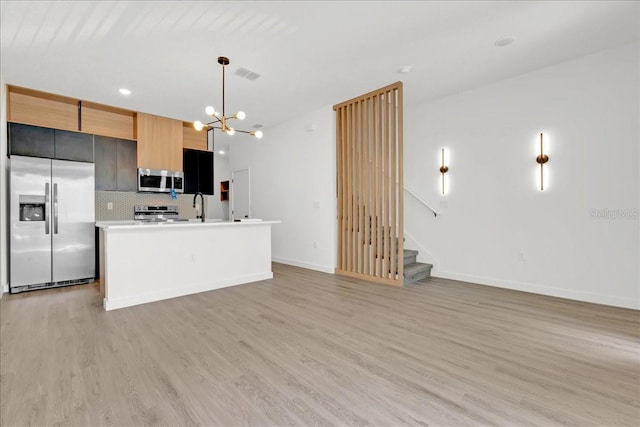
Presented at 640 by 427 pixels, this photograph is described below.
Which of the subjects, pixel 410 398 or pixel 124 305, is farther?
pixel 124 305

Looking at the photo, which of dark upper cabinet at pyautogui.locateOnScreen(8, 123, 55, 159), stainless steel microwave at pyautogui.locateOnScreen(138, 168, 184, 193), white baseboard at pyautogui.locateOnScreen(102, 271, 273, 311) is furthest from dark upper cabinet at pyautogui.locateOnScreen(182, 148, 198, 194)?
white baseboard at pyautogui.locateOnScreen(102, 271, 273, 311)

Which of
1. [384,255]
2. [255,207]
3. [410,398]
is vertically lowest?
[410,398]

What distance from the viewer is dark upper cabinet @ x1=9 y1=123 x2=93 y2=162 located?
475 cm

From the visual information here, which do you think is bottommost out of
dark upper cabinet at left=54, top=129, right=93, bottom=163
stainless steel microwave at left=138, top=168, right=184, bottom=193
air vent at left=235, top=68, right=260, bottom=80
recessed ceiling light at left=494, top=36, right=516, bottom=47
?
stainless steel microwave at left=138, top=168, right=184, bottom=193

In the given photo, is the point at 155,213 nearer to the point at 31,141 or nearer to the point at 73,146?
the point at 73,146

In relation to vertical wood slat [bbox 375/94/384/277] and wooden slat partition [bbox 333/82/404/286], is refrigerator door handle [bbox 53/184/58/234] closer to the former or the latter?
wooden slat partition [bbox 333/82/404/286]

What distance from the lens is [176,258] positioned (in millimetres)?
4203

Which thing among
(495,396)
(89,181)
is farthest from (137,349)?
(89,181)

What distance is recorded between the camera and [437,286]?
466cm

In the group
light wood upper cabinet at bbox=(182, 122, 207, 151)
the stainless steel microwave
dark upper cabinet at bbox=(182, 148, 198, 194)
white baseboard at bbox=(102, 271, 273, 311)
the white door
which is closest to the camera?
white baseboard at bbox=(102, 271, 273, 311)

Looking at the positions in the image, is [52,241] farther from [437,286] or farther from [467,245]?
[467,245]

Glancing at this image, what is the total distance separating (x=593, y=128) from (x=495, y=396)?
3.76 m

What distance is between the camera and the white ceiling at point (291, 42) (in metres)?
2.90

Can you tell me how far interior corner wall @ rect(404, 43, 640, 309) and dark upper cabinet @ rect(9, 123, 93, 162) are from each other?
5.92 metres
